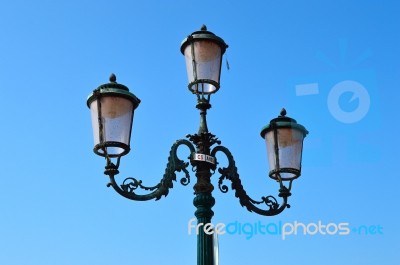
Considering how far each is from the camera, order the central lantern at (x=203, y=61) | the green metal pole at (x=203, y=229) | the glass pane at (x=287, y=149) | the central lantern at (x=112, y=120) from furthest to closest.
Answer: the glass pane at (x=287, y=149)
the central lantern at (x=203, y=61)
the central lantern at (x=112, y=120)
the green metal pole at (x=203, y=229)

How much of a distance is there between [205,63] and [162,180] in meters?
1.25

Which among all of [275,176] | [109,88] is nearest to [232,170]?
[275,176]

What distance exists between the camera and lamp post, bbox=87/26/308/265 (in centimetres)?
695

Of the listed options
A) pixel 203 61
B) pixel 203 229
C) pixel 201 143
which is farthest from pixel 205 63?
pixel 203 229

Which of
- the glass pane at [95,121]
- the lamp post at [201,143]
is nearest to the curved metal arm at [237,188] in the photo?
the lamp post at [201,143]

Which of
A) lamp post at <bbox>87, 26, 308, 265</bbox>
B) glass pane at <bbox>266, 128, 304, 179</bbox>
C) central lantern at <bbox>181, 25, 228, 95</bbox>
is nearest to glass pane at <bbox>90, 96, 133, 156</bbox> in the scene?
lamp post at <bbox>87, 26, 308, 265</bbox>

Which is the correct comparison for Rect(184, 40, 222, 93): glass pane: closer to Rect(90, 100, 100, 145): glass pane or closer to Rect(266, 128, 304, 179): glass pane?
Rect(266, 128, 304, 179): glass pane

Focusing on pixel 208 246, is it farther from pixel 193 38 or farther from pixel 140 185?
pixel 193 38

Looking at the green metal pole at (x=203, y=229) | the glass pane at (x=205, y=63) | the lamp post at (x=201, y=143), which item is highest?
the glass pane at (x=205, y=63)

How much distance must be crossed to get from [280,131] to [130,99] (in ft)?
5.31

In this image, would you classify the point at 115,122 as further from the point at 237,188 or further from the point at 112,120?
the point at 237,188

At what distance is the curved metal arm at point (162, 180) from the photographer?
22.6 ft

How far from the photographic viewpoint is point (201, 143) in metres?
7.21

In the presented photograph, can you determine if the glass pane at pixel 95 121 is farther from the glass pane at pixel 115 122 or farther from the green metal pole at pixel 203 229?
the green metal pole at pixel 203 229
